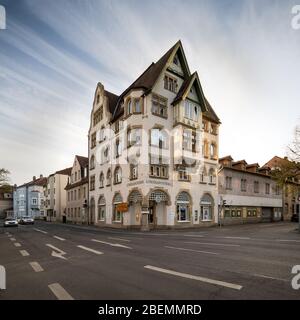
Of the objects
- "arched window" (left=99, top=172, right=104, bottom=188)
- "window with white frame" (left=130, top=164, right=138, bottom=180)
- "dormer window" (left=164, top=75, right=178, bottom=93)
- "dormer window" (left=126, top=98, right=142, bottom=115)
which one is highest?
"dormer window" (left=164, top=75, right=178, bottom=93)

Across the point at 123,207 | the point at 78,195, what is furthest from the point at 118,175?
the point at 78,195

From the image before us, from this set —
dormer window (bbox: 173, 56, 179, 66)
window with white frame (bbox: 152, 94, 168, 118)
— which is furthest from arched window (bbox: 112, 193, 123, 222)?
dormer window (bbox: 173, 56, 179, 66)

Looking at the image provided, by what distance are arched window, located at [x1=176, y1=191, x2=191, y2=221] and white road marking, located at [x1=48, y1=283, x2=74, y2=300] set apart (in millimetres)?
24990

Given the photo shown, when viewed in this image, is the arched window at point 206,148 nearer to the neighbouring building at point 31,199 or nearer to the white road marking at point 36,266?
the white road marking at point 36,266

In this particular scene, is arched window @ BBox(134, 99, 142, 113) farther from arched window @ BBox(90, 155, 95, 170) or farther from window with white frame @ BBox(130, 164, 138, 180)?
arched window @ BBox(90, 155, 95, 170)

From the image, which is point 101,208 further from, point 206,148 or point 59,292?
point 59,292

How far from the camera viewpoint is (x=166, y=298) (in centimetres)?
554

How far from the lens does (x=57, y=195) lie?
214 ft

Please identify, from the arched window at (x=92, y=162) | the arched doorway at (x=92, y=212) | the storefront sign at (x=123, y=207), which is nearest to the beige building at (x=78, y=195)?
the arched doorway at (x=92, y=212)

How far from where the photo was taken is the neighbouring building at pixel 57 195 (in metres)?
64.0

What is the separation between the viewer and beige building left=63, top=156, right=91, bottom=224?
44.8 meters

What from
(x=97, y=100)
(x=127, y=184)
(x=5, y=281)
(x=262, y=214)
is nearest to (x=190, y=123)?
(x=127, y=184)
